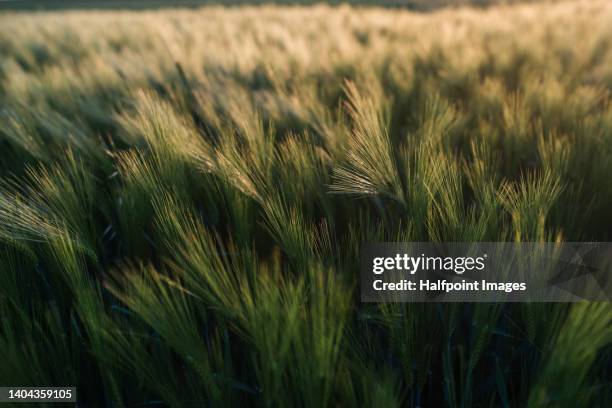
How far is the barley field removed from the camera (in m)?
0.44

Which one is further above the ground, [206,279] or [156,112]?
[156,112]

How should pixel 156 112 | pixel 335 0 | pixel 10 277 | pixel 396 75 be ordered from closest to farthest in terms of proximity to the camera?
pixel 10 277 < pixel 156 112 < pixel 396 75 < pixel 335 0

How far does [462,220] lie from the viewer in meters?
0.55

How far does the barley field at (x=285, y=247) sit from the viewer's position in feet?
1.44

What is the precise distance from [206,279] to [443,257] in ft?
0.97

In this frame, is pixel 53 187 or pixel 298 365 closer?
pixel 298 365

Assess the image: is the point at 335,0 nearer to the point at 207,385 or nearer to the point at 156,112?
the point at 156,112

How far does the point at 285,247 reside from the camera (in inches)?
21.4

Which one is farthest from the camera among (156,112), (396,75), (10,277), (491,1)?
(491,1)

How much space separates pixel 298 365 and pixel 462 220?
274mm

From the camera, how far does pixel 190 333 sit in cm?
45

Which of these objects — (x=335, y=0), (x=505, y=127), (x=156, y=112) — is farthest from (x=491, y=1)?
(x=156, y=112)

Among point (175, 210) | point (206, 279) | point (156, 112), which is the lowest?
point (206, 279)

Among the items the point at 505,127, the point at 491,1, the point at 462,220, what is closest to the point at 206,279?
the point at 462,220
